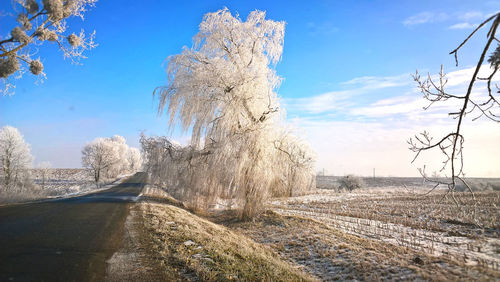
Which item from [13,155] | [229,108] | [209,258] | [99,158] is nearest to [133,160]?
[99,158]

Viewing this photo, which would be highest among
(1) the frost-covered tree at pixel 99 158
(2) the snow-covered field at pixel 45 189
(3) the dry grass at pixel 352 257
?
(1) the frost-covered tree at pixel 99 158

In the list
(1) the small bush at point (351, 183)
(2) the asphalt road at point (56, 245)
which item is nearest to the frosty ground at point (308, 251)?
(2) the asphalt road at point (56, 245)

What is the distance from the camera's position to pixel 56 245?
665cm

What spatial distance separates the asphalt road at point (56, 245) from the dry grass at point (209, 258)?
3.84 ft

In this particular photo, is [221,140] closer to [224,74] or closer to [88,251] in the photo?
[224,74]

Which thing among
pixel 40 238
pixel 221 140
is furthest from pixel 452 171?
pixel 221 140

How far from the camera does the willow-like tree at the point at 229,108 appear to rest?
12.4 meters

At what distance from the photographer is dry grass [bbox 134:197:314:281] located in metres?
5.61

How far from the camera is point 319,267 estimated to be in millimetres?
7078

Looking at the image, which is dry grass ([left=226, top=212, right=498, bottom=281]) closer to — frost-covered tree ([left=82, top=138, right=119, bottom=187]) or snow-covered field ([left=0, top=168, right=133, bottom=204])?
snow-covered field ([left=0, top=168, right=133, bottom=204])

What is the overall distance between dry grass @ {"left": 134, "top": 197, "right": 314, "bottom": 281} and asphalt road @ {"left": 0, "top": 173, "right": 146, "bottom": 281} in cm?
117

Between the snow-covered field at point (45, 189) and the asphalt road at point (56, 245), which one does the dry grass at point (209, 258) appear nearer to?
the asphalt road at point (56, 245)

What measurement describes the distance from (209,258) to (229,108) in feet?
24.5

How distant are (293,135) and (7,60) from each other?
13.0 m
